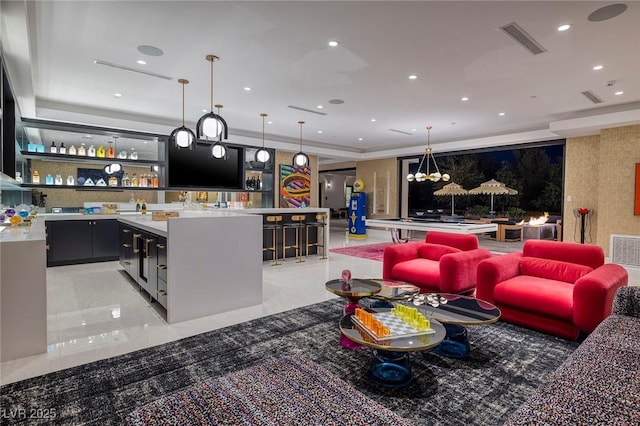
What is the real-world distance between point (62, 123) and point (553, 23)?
8101 millimetres

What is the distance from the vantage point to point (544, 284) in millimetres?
3525

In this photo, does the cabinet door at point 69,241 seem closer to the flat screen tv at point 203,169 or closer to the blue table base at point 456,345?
the flat screen tv at point 203,169

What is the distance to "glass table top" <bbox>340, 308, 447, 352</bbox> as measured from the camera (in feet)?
7.06

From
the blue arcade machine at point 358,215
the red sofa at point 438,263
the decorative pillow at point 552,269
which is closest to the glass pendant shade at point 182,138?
the red sofa at point 438,263

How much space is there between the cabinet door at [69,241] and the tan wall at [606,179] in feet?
34.0

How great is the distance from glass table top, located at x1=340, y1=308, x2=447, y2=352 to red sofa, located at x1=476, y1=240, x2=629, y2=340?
4.78 ft

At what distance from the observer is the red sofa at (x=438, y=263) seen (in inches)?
157

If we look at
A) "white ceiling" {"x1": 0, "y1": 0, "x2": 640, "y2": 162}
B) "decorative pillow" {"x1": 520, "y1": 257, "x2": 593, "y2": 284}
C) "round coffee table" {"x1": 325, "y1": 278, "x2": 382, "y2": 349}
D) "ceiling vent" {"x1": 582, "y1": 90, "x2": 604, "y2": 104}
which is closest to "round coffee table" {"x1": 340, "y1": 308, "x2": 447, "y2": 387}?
"round coffee table" {"x1": 325, "y1": 278, "x2": 382, "y2": 349}

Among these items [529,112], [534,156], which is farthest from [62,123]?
[534,156]

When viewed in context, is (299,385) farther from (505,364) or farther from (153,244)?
(153,244)

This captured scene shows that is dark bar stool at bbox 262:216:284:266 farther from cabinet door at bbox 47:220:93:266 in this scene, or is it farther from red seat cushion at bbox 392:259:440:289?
cabinet door at bbox 47:220:93:266

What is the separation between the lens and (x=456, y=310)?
2891mm

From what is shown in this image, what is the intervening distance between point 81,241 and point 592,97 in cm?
960

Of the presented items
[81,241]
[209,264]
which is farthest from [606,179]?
[81,241]
